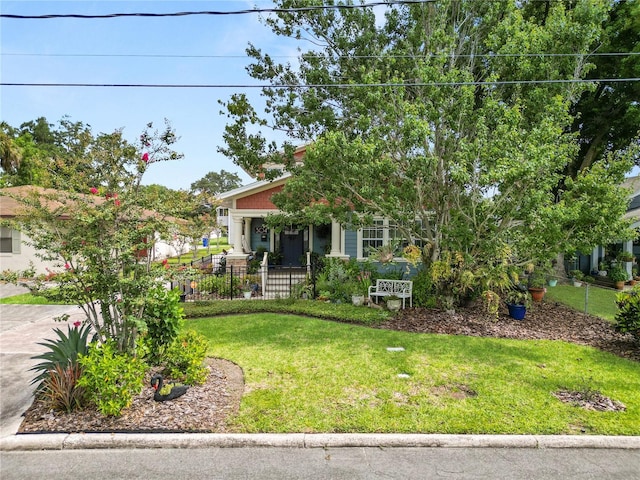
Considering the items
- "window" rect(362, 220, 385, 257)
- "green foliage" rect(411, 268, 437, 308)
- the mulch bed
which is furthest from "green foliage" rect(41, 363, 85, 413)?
"window" rect(362, 220, 385, 257)

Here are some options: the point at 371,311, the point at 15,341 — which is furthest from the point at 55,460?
the point at 371,311

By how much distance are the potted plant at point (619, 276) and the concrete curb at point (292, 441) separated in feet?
47.0

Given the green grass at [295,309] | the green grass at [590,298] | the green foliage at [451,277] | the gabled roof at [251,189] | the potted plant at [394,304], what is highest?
the gabled roof at [251,189]

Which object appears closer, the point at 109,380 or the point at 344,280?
the point at 109,380

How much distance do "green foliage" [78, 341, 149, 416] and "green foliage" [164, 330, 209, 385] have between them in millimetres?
638

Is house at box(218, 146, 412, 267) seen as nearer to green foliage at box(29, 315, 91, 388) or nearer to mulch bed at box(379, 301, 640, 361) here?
mulch bed at box(379, 301, 640, 361)

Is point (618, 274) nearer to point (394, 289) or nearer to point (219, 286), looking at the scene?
point (394, 289)

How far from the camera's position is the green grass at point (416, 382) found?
409 cm

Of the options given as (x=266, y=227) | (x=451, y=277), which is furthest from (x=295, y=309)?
→ (x=266, y=227)

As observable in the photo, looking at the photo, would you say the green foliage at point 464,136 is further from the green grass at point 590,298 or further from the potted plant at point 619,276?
the potted plant at point 619,276

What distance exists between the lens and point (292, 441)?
3.76 meters

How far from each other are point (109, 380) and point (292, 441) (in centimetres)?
220

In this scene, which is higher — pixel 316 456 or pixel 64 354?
pixel 64 354

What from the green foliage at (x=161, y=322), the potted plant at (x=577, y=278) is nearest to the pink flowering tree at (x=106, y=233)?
the green foliage at (x=161, y=322)
